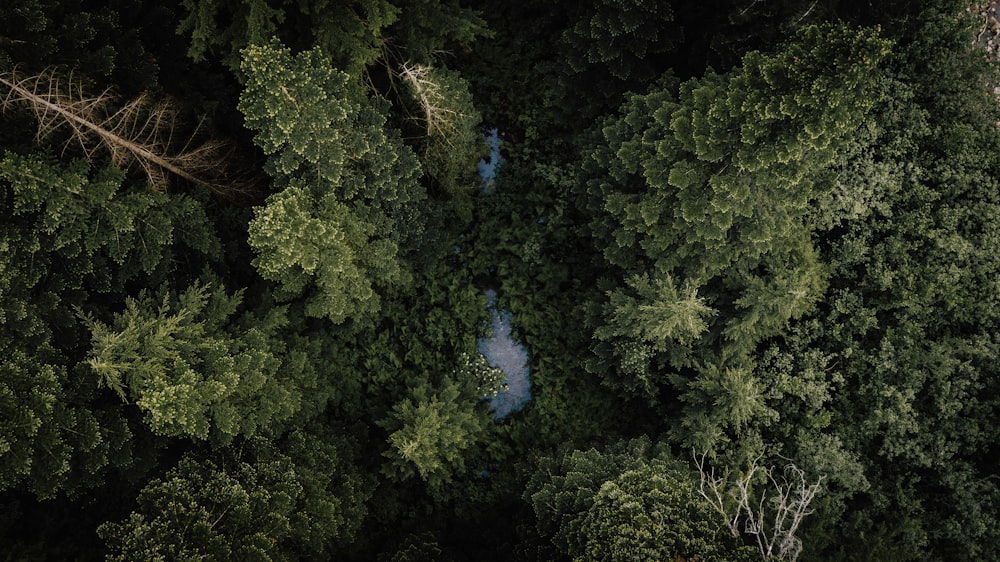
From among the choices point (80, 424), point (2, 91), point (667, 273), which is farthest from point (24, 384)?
point (667, 273)

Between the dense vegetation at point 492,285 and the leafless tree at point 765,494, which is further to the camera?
the leafless tree at point 765,494

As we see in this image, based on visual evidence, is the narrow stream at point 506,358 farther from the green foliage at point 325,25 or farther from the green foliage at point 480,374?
the green foliage at point 325,25

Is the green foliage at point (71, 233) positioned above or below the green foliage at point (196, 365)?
above

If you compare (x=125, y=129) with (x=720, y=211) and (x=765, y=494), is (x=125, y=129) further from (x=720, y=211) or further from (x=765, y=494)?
(x=765, y=494)

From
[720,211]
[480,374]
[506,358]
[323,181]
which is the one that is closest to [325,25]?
[323,181]

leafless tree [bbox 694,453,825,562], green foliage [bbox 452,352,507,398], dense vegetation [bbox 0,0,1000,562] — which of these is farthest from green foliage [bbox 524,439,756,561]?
green foliage [bbox 452,352,507,398]

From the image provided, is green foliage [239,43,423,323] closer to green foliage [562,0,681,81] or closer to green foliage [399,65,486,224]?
green foliage [399,65,486,224]

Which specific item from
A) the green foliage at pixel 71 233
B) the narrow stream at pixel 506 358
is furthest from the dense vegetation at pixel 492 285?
the narrow stream at pixel 506 358
